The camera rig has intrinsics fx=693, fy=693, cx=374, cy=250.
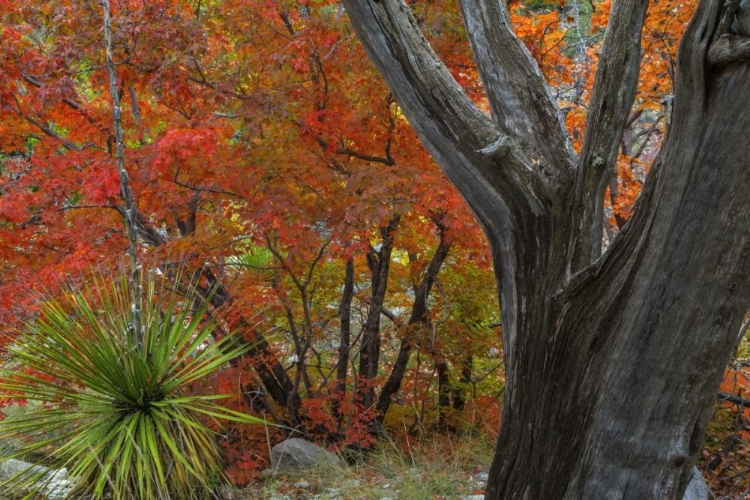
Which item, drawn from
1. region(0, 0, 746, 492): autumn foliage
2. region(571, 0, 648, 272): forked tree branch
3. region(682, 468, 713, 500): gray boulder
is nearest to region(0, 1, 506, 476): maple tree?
region(0, 0, 746, 492): autumn foliage

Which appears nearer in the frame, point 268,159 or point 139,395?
point 139,395

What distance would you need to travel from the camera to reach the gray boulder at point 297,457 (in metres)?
5.54

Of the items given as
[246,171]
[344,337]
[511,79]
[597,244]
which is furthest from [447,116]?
[344,337]

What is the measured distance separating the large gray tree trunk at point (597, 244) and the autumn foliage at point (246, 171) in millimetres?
1533

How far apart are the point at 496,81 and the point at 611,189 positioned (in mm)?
6594

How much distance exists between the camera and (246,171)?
5148mm

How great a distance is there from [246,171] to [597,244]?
2901 mm

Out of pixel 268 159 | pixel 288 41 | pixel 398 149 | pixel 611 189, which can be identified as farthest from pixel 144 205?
pixel 611 189

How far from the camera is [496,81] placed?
3.19 meters

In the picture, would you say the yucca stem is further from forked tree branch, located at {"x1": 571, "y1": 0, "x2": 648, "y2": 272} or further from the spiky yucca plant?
forked tree branch, located at {"x1": 571, "y1": 0, "x2": 648, "y2": 272}

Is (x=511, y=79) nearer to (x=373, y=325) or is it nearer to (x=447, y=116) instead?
(x=447, y=116)

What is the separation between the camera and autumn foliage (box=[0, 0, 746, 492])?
5047 mm

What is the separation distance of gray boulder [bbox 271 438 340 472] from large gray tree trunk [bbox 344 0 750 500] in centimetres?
260

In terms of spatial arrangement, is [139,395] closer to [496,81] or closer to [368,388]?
[496,81]
